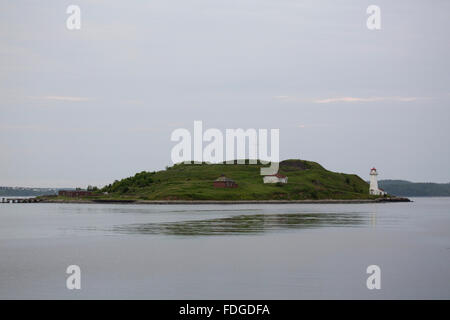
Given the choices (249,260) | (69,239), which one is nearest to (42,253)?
(69,239)

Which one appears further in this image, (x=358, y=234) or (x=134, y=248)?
(x=358, y=234)

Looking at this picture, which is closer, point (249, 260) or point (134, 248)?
point (249, 260)

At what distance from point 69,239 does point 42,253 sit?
552 inches

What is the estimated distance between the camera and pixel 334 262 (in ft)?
144

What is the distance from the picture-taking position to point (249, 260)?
4388 centimetres
